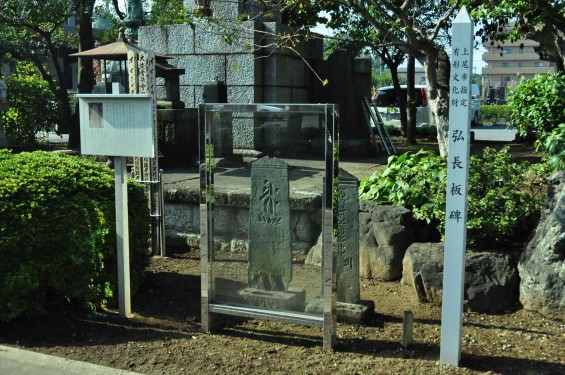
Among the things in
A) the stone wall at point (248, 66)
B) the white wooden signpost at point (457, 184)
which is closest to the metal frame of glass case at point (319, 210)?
→ the white wooden signpost at point (457, 184)

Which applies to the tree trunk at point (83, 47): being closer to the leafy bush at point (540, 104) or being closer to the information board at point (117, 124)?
the leafy bush at point (540, 104)

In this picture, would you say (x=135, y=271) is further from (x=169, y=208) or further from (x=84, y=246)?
(x=169, y=208)

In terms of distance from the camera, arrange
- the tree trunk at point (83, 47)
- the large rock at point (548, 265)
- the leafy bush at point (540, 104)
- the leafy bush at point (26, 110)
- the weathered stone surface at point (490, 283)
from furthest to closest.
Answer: the tree trunk at point (83, 47)
the leafy bush at point (26, 110)
the leafy bush at point (540, 104)
the weathered stone surface at point (490, 283)
the large rock at point (548, 265)

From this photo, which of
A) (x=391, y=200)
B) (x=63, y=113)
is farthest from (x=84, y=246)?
(x=63, y=113)

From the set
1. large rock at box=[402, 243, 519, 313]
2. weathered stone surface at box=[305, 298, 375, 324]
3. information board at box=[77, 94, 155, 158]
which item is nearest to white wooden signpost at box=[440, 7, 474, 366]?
weathered stone surface at box=[305, 298, 375, 324]

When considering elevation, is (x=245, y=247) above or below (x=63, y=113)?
below

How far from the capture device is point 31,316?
552cm

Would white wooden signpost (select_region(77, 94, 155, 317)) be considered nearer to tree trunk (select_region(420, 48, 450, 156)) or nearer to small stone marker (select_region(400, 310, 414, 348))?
small stone marker (select_region(400, 310, 414, 348))

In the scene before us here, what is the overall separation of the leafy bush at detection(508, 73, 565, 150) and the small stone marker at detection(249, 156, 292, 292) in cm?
558

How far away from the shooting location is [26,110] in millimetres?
18594

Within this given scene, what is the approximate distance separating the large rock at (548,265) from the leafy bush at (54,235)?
338 centimetres

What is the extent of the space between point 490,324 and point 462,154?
1726 millimetres

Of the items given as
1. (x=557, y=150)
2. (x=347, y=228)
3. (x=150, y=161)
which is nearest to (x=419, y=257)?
(x=347, y=228)

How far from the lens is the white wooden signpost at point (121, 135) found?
205 inches
